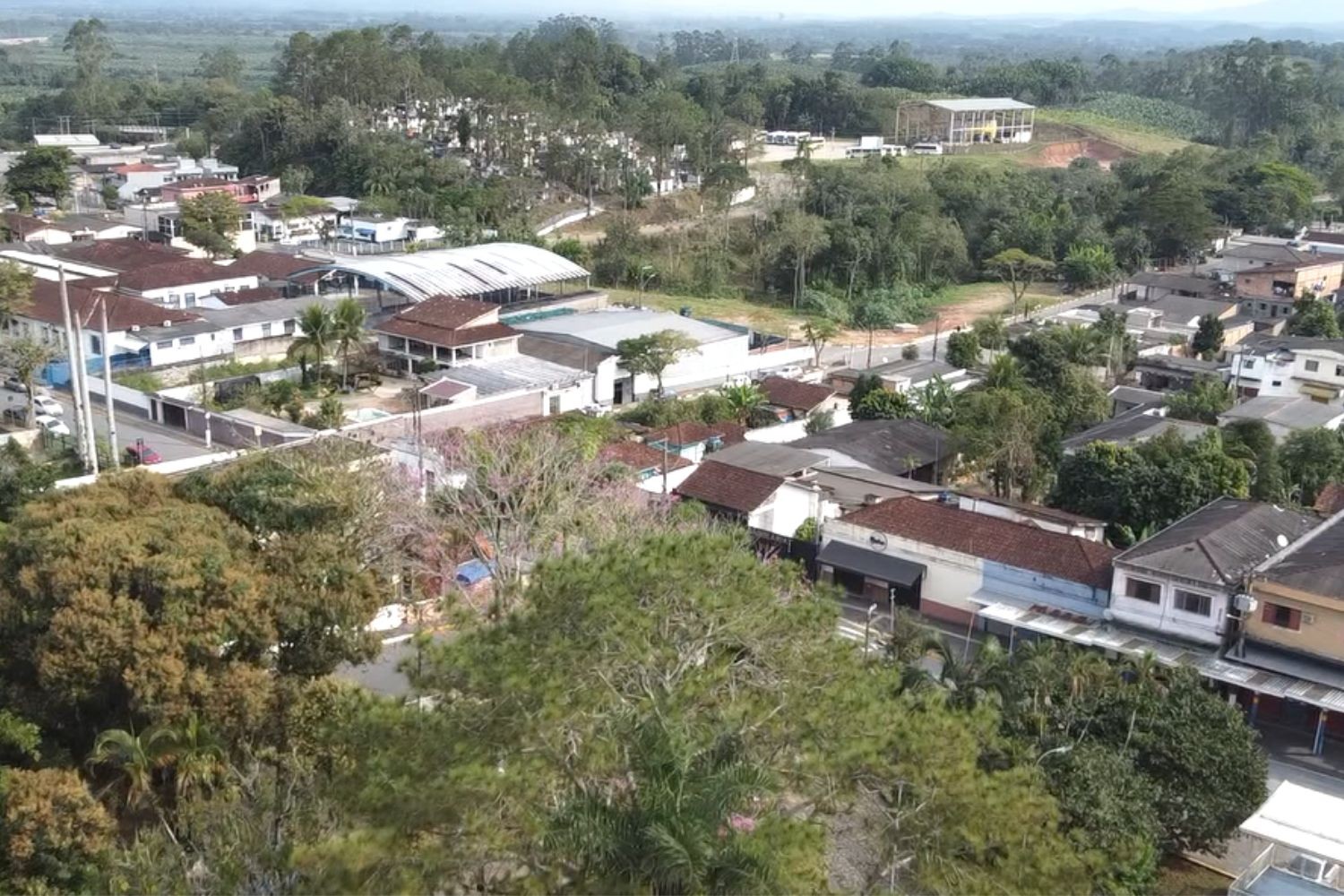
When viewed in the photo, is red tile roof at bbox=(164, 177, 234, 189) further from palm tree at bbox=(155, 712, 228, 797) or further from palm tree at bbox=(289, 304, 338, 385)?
palm tree at bbox=(155, 712, 228, 797)

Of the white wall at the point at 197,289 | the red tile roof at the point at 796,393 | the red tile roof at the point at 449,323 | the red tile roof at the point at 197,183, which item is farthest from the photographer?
the red tile roof at the point at 197,183

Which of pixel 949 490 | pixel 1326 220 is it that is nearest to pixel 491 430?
pixel 949 490

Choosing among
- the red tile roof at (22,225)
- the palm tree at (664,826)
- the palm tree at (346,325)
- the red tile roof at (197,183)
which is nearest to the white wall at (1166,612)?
the palm tree at (664,826)

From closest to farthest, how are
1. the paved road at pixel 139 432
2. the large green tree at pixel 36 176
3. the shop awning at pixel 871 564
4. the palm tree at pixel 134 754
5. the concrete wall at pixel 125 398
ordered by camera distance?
the palm tree at pixel 134 754, the shop awning at pixel 871 564, the paved road at pixel 139 432, the concrete wall at pixel 125 398, the large green tree at pixel 36 176

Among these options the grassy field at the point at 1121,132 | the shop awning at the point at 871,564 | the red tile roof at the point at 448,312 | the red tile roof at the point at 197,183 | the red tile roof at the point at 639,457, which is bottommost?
the shop awning at the point at 871,564

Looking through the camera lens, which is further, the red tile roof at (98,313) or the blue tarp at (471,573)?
the red tile roof at (98,313)

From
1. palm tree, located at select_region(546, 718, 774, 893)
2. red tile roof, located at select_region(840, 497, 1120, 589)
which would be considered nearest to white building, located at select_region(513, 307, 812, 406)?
red tile roof, located at select_region(840, 497, 1120, 589)

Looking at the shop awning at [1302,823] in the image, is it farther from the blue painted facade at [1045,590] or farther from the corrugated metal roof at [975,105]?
the corrugated metal roof at [975,105]
